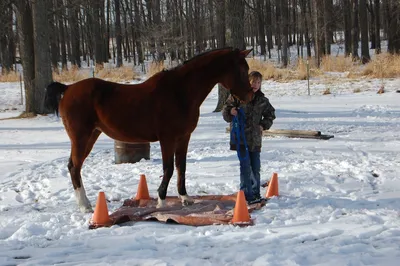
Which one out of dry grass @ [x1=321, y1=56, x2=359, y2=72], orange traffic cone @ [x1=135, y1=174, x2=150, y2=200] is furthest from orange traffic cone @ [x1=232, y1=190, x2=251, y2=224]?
dry grass @ [x1=321, y1=56, x2=359, y2=72]

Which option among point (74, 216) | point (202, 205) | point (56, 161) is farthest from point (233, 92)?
point (56, 161)

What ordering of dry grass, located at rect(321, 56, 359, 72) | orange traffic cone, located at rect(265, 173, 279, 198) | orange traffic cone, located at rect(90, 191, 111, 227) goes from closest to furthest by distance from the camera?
1. orange traffic cone, located at rect(90, 191, 111, 227)
2. orange traffic cone, located at rect(265, 173, 279, 198)
3. dry grass, located at rect(321, 56, 359, 72)

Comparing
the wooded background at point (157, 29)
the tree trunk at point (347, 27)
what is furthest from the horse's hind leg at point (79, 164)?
the tree trunk at point (347, 27)

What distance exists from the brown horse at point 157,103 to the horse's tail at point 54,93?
0.09m

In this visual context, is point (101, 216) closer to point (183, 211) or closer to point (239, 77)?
point (183, 211)

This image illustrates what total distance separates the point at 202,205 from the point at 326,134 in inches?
205

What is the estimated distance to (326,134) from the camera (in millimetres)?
9570

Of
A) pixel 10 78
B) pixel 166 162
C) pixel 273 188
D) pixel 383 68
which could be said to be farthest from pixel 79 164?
pixel 10 78

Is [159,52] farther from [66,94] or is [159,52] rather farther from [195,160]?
[66,94]

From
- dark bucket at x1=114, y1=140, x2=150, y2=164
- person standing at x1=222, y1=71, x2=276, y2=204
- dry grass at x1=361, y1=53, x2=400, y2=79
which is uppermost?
dry grass at x1=361, y1=53, x2=400, y2=79

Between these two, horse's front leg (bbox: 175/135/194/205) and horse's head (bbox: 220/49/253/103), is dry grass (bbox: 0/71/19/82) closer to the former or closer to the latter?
horse's front leg (bbox: 175/135/194/205)

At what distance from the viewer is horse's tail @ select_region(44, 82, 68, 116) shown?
527cm

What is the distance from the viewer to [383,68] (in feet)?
61.9

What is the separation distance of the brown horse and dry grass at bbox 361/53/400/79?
15.3 meters
